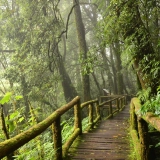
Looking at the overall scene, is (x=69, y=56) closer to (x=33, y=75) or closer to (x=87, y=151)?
(x=33, y=75)

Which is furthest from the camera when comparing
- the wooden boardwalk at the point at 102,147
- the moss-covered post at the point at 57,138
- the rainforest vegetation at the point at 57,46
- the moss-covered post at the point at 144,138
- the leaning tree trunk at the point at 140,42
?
the rainforest vegetation at the point at 57,46

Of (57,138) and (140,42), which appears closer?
(57,138)

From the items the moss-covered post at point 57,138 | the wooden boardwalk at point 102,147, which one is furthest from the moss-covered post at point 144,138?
the moss-covered post at point 57,138

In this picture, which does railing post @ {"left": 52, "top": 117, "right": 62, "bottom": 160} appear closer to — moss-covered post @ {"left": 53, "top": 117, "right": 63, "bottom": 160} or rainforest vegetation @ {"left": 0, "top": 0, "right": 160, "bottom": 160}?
moss-covered post @ {"left": 53, "top": 117, "right": 63, "bottom": 160}

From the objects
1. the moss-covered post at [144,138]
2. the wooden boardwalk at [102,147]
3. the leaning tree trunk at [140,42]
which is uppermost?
the leaning tree trunk at [140,42]

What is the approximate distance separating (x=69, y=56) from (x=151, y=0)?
24850 millimetres

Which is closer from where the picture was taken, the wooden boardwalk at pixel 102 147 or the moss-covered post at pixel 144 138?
the moss-covered post at pixel 144 138

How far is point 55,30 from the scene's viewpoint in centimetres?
1437

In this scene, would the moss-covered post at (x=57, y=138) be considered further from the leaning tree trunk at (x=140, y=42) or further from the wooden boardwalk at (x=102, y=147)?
the leaning tree trunk at (x=140, y=42)

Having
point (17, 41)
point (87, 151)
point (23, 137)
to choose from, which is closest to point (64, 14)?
point (17, 41)

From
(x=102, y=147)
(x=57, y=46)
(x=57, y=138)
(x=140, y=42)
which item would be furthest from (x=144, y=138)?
(x=57, y=46)

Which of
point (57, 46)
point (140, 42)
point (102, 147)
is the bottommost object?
point (102, 147)

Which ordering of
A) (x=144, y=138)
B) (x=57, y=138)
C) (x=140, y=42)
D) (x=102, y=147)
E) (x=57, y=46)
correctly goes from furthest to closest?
(x=57, y=46)
(x=140, y=42)
(x=102, y=147)
(x=57, y=138)
(x=144, y=138)

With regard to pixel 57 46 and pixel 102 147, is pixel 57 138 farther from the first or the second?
pixel 57 46
